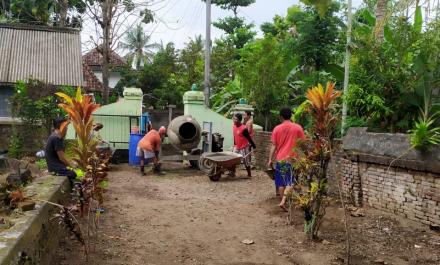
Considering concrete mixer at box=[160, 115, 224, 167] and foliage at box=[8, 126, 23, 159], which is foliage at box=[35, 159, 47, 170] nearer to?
foliage at box=[8, 126, 23, 159]

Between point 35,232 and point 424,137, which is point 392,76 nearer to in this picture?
point 424,137

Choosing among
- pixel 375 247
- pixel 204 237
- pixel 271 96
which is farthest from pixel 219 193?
pixel 271 96

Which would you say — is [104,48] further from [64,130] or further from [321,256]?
[321,256]

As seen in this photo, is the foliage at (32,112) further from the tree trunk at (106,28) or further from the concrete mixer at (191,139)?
the tree trunk at (106,28)

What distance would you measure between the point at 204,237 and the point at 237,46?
77.4ft

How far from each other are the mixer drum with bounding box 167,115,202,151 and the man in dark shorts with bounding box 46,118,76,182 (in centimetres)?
611

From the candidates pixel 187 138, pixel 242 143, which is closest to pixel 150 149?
pixel 187 138

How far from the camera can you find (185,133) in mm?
13609

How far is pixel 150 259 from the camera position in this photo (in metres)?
5.34

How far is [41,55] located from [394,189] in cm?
1738

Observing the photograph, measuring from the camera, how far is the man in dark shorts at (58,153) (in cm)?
716

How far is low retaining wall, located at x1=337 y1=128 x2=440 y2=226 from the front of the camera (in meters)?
6.21

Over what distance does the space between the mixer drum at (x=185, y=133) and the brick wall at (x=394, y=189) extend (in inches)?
237

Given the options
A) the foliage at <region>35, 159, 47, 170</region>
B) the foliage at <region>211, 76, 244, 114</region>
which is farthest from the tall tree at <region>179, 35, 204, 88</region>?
the foliage at <region>35, 159, 47, 170</region>
